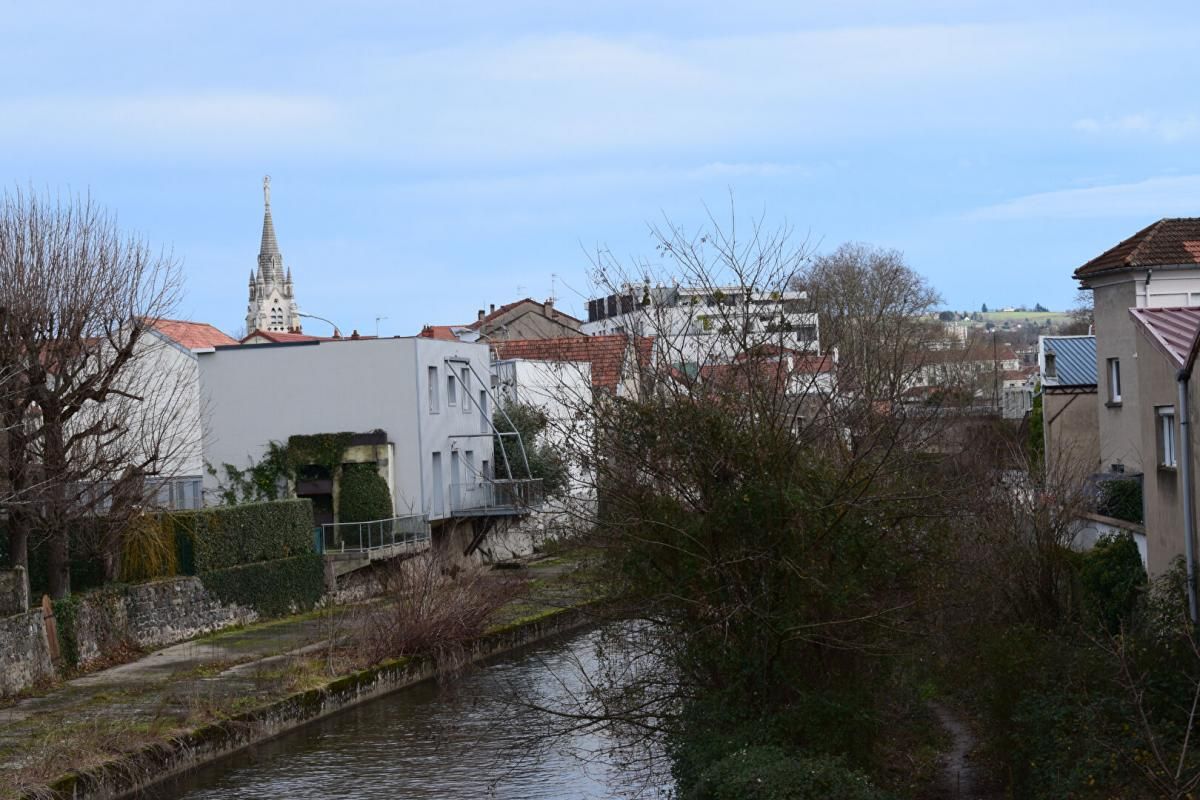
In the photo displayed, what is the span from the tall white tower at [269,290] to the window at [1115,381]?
473 ft

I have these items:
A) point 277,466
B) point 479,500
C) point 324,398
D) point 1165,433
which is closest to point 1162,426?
point 1165,433

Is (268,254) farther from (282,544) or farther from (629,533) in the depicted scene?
(629,533)

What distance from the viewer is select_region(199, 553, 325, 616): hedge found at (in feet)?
98.8

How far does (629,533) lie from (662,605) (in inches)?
34.8

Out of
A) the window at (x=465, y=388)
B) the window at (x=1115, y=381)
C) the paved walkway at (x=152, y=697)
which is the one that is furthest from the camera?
the window at (x=465, y=388)

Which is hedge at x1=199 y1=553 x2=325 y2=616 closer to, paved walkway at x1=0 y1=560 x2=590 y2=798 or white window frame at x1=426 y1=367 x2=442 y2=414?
paved walkway at x1=0 y1=560 x2=590 y2=798

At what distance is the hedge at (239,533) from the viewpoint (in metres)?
29.1

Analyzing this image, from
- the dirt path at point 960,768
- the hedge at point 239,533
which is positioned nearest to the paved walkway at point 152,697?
the hedge at point 239,533

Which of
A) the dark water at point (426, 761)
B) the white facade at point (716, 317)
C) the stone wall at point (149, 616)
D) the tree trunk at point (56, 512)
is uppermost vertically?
the white facade at point (716, 317)

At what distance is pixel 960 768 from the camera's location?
16094 mm

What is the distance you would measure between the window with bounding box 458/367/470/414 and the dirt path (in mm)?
26837

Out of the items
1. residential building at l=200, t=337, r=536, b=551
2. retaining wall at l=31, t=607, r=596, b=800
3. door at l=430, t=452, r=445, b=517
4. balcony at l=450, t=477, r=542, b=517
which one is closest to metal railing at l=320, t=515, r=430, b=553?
residential building at l=200, t=337, r=536, b=551

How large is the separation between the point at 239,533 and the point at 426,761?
13316mm

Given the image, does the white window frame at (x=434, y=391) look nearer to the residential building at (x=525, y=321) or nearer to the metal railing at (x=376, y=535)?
the metal railing at (x=376, y=535)
